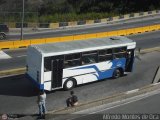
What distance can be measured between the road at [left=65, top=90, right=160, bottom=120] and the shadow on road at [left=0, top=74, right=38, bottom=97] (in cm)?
497

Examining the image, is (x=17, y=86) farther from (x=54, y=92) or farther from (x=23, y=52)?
(x=23, y=52)

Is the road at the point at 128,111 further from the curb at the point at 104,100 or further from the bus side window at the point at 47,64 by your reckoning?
the bus side window at the point at 47,64

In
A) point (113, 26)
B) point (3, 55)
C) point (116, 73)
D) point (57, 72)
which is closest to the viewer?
point (57, 72)

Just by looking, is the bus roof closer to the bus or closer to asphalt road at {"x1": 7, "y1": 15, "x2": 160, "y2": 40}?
the bus

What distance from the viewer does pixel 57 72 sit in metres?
23.0

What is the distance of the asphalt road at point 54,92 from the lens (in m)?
20.9

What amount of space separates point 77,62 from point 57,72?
5.53 feet

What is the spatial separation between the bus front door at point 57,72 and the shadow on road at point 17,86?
1.46m

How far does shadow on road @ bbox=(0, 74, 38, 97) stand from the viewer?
23.1m

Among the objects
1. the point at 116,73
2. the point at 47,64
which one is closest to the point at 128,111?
the point at 47,64

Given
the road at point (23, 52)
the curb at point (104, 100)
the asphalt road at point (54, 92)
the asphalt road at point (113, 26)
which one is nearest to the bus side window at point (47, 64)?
the asphalt road at point (54, 92)

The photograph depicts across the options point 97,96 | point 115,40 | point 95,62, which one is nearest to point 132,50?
point 115,40

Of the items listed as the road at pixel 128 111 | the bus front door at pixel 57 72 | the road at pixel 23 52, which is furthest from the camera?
the road at pixel 23 52

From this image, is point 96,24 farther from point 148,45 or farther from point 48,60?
point 48,60
